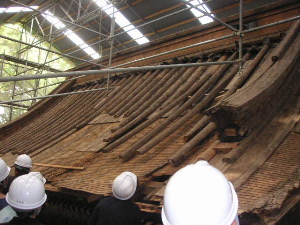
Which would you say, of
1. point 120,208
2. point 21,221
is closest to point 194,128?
point 120,208

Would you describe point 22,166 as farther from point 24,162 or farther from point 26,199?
point 26,199

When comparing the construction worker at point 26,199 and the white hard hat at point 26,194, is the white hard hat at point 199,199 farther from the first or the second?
the white hard hat at point 26,194

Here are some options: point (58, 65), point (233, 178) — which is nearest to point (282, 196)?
point (233, 178)

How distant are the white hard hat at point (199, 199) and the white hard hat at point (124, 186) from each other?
4.08 ft

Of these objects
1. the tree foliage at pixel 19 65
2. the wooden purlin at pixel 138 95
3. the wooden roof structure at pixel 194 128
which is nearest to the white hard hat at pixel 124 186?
the wooden roof structure at pixel 194 128

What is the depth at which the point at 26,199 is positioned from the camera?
2.56 meters

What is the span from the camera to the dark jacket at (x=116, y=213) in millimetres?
2678

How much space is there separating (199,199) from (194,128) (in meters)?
2.05

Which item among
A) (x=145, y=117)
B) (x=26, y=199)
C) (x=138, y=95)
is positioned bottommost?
(x=26, y=199)

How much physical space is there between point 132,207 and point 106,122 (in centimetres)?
258

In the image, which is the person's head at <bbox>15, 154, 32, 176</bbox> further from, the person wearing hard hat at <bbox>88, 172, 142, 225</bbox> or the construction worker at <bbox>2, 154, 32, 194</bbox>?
the person wearing hard hat at <bbox>88, 172, 142, 225</bbox>

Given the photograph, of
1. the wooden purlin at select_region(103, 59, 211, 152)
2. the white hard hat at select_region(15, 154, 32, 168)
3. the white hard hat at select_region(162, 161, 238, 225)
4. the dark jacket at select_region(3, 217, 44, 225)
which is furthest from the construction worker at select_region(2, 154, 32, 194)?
the white hard hat at select_region(162, 161, 238, 225)

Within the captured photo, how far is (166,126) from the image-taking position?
3.90 meters

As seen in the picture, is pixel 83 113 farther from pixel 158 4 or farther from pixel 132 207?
pixel 158 4
